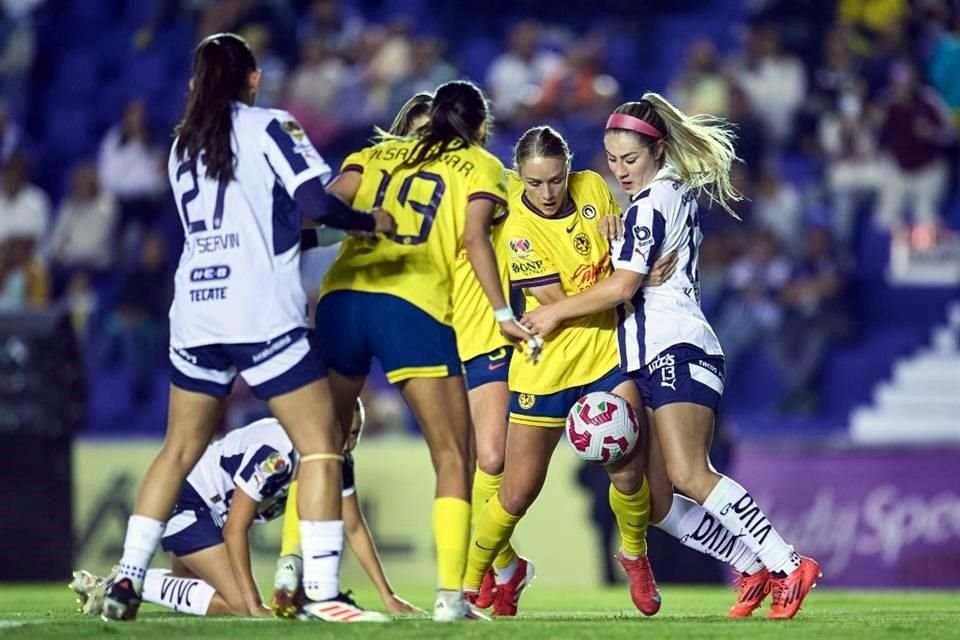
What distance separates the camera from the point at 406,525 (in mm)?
12883

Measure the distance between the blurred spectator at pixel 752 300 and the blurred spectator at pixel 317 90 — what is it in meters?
4.58

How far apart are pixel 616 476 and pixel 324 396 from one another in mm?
1613

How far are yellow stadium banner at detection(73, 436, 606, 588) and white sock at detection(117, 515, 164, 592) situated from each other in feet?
20.8

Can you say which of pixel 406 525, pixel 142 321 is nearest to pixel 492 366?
pixel 406 525

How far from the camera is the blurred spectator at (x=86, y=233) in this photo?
1650cm

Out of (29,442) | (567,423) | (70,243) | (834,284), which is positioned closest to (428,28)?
(70,243)

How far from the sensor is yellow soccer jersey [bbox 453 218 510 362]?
→ 25.3 ft

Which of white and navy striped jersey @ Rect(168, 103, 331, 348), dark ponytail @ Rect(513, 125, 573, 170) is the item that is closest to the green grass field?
white and navy striped jersey @ Rect(168, 103, 331, 348)

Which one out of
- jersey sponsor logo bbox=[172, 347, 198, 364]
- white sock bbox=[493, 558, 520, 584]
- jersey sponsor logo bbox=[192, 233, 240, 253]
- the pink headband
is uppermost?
the pink headband

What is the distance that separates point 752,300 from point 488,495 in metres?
7.11

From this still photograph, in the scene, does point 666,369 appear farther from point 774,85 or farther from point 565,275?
point 774,85

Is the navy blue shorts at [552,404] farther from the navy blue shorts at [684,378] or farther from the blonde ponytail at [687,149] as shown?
the blonde ponytail at [687,149]

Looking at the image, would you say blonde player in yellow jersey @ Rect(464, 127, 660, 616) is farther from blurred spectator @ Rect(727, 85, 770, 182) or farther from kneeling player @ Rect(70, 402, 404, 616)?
blurred spectator @ Rect(727, 85, 770, 182)

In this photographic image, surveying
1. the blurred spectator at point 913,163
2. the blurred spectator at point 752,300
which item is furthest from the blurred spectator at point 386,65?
the blurred spectator at point 913,163
